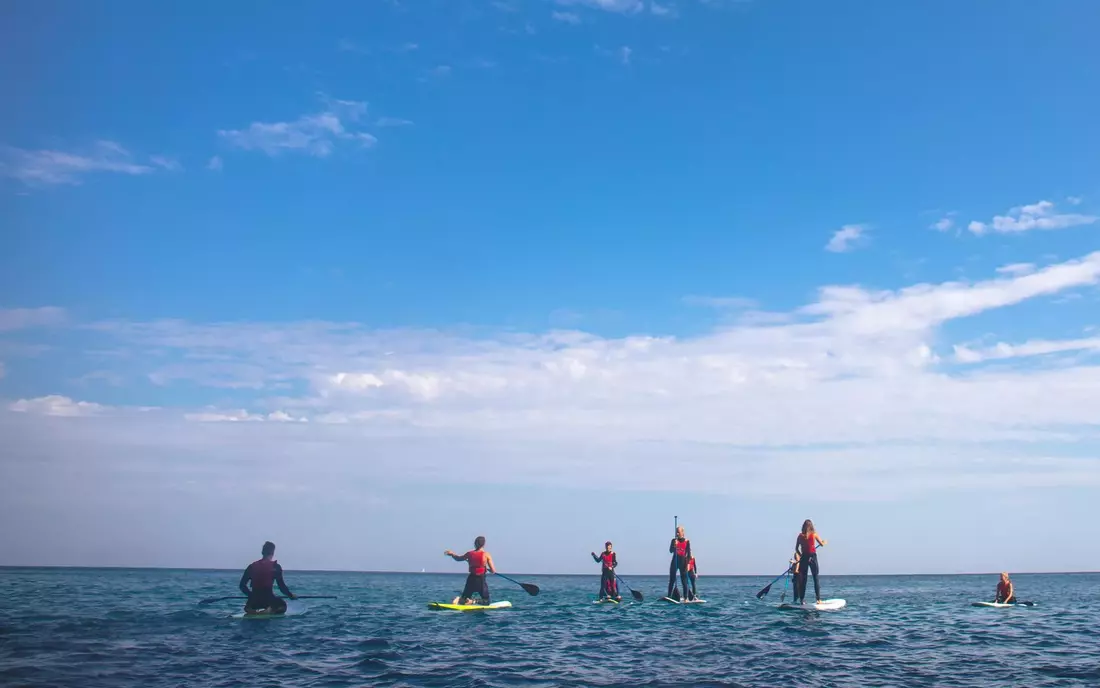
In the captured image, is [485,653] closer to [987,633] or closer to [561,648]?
[561,648]

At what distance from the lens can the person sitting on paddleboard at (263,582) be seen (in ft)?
81.1

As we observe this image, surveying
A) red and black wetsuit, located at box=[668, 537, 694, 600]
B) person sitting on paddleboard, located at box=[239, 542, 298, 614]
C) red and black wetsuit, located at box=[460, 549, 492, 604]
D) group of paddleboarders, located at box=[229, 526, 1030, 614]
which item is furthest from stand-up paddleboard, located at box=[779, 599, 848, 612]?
person sitting on paddleboard, located at box=[239, 542, 298, 614]

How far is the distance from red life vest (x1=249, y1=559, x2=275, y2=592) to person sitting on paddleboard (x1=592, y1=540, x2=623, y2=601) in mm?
15426

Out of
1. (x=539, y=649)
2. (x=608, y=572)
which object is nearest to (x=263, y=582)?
(x=539, y=649)

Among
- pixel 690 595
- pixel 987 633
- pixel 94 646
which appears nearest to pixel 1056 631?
pixel 987 633

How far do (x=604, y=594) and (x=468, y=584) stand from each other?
1024 centimetres

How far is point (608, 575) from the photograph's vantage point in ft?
121

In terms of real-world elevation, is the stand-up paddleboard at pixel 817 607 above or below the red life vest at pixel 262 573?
below

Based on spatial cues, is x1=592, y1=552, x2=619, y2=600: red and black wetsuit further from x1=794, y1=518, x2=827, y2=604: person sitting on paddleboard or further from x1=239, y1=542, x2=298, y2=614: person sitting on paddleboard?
x1=239, y1=542, x2=298, y2=614: person sitting on paddleboard

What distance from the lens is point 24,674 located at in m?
14.3

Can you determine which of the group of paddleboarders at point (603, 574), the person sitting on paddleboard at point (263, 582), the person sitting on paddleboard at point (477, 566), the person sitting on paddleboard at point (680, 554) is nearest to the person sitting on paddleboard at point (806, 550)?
the group of paddleboarders at point (603, 574)

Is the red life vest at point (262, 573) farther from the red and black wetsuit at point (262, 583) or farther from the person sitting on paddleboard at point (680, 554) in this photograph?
the person sitting on paddleboard at point (680, 554)

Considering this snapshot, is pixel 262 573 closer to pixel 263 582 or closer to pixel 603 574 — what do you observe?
pixel 263 582

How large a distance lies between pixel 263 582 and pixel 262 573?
416 millimetres
